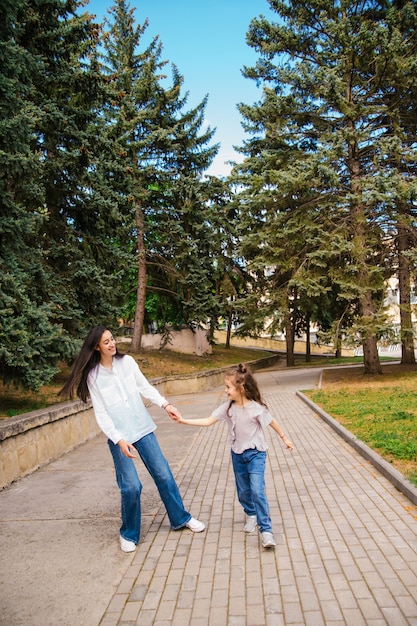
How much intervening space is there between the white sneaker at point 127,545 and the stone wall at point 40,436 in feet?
9.17

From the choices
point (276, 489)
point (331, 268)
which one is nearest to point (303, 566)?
point (276, 489)

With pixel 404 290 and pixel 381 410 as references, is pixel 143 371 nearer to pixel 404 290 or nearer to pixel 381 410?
pixel 404 290

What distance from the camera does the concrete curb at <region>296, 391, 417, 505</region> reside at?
5.14m

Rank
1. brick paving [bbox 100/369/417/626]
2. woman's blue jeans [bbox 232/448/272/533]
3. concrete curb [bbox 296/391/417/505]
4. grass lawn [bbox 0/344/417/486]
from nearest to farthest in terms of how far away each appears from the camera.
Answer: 1. brick paving [bbox 100/369/417/626]
2. woman's blue jeans [bbox 232/448/272/533]
3. concrete curb [bbox 296/391/417/505]
4. grass lawn [bbox 0/344/417/486]

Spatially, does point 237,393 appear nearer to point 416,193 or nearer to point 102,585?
point 102,585

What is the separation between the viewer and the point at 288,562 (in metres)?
3.74

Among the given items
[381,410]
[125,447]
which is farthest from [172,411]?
[381,410]

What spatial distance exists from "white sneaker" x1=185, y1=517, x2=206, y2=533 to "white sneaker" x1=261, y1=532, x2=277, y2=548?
68 cm

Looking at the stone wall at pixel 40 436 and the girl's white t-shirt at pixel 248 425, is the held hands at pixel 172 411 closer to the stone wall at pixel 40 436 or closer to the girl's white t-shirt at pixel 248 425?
the girl's white t-shirt at pixel 248 425

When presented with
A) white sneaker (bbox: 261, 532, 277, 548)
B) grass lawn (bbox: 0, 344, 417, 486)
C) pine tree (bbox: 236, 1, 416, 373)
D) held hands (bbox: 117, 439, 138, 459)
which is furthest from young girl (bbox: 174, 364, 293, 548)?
pine tree (bbox: 236, 1, 416, 373)

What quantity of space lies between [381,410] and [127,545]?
7449 millimetres

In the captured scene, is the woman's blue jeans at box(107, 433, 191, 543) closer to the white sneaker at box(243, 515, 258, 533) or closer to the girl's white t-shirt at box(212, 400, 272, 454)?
the white sneaker at box(243, 515, 258, 533)

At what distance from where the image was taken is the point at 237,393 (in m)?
4.40

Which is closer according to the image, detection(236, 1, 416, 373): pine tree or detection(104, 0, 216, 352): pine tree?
detection(236, 1, 416, 373): pine tree
